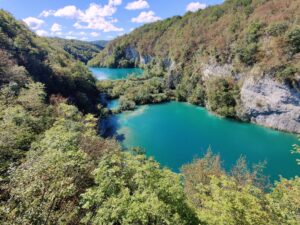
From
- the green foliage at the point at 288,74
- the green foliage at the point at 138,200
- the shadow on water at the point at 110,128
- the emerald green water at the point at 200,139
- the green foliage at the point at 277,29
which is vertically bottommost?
the shadow on water at the point at 110,128

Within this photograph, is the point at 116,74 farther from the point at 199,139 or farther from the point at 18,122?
the point at 18,122

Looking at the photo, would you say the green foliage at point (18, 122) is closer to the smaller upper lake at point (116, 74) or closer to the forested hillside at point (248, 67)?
the forested hillside at point (248, 67)

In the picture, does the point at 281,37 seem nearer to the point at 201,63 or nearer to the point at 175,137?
the point at 201,63

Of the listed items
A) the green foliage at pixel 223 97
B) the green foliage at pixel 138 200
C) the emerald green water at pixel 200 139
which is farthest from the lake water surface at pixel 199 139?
the green foliage at pixel 138 200

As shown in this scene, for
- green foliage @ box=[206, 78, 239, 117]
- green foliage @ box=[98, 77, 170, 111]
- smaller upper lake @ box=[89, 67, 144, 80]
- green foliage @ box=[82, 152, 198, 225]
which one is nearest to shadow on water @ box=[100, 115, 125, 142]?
green foliage @ box=[98, 77, 170, 111]

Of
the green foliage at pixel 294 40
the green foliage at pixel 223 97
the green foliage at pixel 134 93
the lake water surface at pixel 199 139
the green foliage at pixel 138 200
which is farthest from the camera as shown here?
the green foliage at pixel 134 93

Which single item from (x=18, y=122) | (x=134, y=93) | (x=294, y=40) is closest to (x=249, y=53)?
(x=294, y=40)
